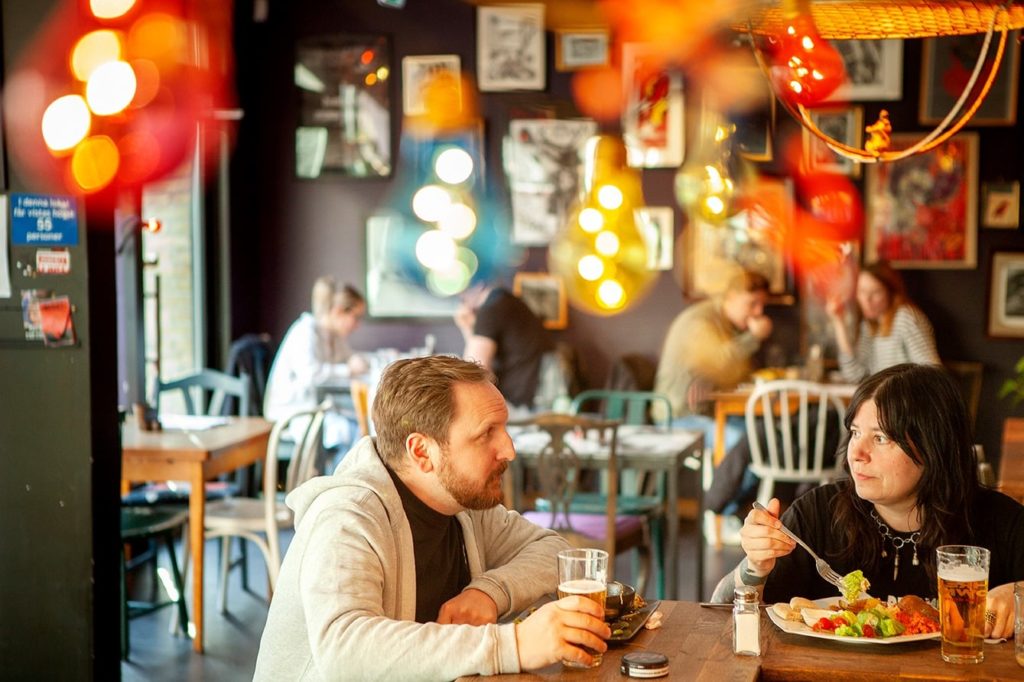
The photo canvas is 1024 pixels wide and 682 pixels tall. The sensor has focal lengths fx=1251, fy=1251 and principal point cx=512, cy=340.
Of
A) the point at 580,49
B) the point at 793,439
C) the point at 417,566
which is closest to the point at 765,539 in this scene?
the point at 417,566

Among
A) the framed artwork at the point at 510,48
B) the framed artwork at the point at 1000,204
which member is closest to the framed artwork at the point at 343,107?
the framed artwork at the point at 510,48

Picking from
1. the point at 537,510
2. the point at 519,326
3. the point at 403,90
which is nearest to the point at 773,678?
the point at 537,510

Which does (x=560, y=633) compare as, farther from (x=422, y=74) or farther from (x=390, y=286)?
(x=422, y=74)

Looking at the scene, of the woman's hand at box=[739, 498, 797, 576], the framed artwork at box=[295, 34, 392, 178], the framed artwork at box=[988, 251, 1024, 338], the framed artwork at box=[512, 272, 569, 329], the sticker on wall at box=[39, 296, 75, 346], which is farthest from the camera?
the framed artwork at box=[295, 34, 392, 178]

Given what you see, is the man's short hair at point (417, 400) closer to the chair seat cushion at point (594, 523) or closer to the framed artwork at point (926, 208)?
the chair seat cushion at point (594, 523)

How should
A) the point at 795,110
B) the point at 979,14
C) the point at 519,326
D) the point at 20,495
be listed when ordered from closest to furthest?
the point at 979,14
the point at 795,110
the point at 20,495
the point at 519,326

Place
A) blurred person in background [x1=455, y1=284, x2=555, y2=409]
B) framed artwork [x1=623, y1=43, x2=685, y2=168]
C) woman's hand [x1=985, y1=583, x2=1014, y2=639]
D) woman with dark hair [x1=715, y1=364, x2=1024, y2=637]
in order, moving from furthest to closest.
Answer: framed artwork [x1=623, y1=43, x2=685, y2=168], blurred person in background [x1=455, y1=284, x2=555, y2=409], woman with dark hair [x1=715, y1=364, x2=1024, y2=637], woman's hand [x1=985, y1=583, x2=1014, y2=639]

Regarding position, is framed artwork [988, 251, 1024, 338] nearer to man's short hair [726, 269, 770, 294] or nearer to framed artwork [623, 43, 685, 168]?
man's short hair [726, 269, 770, 294]

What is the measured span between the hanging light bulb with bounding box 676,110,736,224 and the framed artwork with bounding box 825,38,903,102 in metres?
0.78

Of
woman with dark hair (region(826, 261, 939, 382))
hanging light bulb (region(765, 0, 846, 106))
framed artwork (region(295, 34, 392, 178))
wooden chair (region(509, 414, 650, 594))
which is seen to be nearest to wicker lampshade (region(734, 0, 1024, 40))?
hanging light bulb (region(765, 0, 846, 106))

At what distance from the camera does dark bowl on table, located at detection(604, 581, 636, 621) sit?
2.16m

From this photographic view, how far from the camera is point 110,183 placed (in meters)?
3.74

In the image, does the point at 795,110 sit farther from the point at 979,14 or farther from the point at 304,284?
the point at 304,284

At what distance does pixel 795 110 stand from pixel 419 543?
1008mm
